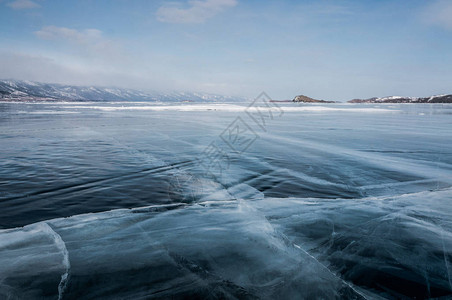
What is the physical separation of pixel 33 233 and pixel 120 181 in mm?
2070

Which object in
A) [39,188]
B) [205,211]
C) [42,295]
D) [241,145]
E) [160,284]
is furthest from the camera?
[241,145]

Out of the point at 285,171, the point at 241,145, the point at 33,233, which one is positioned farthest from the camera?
the point at 241,145

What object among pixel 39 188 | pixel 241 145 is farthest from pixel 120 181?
pixel 241 145

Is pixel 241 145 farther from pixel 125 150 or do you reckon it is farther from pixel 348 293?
pixel 348 293

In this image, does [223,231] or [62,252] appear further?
[223,231]

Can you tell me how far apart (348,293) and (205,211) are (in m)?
2.04

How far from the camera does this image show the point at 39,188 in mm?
4512

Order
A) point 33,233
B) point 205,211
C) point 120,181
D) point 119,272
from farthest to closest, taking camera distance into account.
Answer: point 120,181, point 205,211, point 33,233, point 119,272

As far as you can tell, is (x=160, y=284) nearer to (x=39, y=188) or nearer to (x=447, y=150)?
(x=39, y=188)

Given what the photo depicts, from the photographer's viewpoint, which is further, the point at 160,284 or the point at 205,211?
the point at 205,211

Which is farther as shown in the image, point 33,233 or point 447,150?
point 447,150

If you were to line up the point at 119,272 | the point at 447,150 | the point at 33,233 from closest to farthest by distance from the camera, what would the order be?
the point at 119,272
the point at 33,233
the point at 447,150

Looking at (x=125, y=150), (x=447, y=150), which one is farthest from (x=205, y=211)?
(x=447, y=150)

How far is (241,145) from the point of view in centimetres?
972
